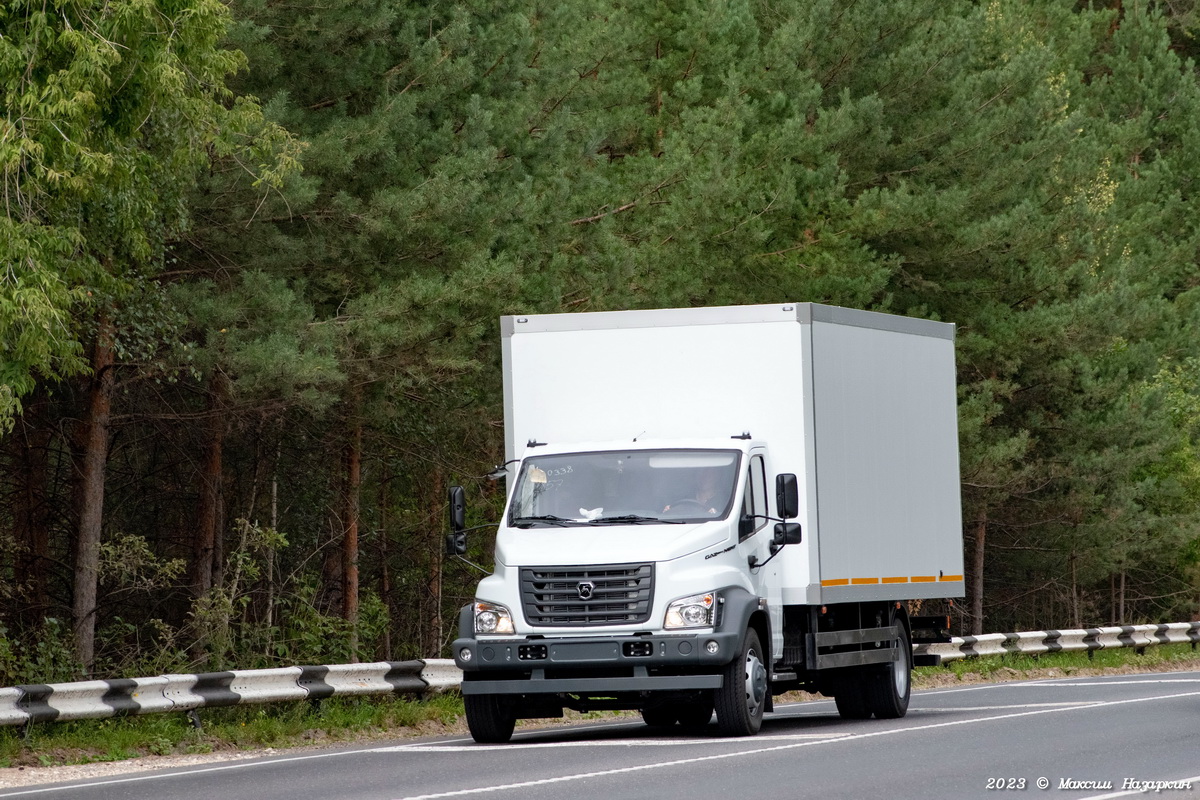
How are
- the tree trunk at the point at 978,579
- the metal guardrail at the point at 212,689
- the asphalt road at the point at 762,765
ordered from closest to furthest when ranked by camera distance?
1. the asphalt road at the point at 762,765
2. the metal guardrail at the point at 212,689
3. the tree trunk at the point at 978,579

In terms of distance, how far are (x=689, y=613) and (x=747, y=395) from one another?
2218mm

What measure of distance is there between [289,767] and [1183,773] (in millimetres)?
6418

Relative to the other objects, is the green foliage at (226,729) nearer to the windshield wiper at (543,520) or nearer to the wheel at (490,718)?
the wheel at (490,718)

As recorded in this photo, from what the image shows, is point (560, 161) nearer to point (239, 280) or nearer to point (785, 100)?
point (239, 280)

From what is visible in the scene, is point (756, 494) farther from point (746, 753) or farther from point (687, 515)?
point (746, 753)

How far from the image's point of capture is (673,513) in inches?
605

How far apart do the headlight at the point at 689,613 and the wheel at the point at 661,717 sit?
292cm

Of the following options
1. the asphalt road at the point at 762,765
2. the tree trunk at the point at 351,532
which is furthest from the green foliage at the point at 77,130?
the tree trunk at the point at 351,532

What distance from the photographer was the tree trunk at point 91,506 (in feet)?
65.6

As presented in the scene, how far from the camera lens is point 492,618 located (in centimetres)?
1521

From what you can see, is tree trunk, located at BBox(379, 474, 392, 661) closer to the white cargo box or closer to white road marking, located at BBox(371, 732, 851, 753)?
the white cargo box

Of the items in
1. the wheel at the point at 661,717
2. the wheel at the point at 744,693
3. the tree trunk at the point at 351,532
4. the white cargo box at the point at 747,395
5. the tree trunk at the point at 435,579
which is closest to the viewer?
the wheel at the point at 744,693

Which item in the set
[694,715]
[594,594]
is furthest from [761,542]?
[694,715]

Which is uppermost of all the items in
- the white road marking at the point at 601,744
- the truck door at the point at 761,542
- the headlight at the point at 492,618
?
the truck door at the point at 761,542
